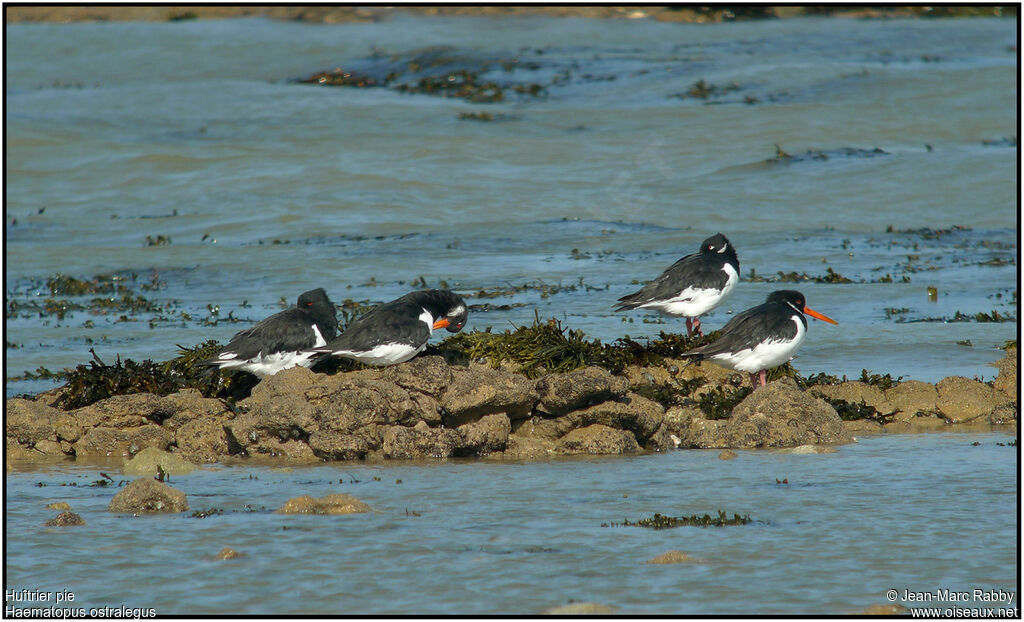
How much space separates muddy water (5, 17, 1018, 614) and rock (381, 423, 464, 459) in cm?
24

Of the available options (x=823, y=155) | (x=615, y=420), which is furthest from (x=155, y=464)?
(x=823, y=155)

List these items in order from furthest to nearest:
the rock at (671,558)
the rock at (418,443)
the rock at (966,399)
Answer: the rock at (966,399) < the rock at (418,443) < the rock at (671,558)

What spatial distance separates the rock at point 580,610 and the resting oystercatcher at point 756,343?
389 centimetres

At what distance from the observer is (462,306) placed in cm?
959

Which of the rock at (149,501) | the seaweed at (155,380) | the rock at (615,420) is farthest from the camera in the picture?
the seaweed at (155,380)

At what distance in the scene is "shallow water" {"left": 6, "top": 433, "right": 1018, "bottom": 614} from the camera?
5.20m

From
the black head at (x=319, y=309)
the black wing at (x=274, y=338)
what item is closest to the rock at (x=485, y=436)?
the black wing at (x=274, y=338)

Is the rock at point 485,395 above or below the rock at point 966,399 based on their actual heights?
above

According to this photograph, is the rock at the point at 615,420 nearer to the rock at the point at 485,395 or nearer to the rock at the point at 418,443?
the rock at the point at 485,395

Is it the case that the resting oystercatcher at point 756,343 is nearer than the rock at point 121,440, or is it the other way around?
the rock at point 121,440

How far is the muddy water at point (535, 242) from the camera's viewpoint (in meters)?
5.60

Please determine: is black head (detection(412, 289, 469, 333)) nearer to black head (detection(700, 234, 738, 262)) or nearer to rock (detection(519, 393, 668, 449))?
rock (detection(519, 393, 668, 449))

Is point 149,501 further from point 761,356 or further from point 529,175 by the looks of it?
point 529,175

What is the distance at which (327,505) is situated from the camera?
21.3 ft
